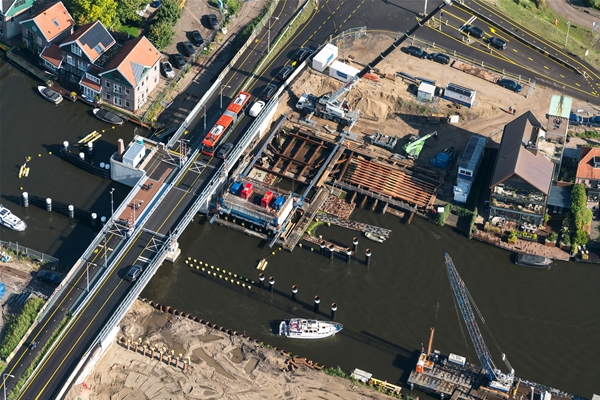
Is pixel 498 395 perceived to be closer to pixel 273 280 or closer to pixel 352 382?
pixel 352 382

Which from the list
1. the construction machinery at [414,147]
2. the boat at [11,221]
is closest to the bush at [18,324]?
the boat at [11,221]

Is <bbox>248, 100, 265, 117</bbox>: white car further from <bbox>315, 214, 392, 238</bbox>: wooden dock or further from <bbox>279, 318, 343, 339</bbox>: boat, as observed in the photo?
<bbox>279, 318, 343, 339</bbox>: boat

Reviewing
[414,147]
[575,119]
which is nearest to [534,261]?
[414,147]

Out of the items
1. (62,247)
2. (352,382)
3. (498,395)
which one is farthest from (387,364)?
(62,247)

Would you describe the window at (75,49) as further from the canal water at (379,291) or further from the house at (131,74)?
the canal water at (379,291)

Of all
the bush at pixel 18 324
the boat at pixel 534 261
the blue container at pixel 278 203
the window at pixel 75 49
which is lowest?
the bush at pixel 18 324
